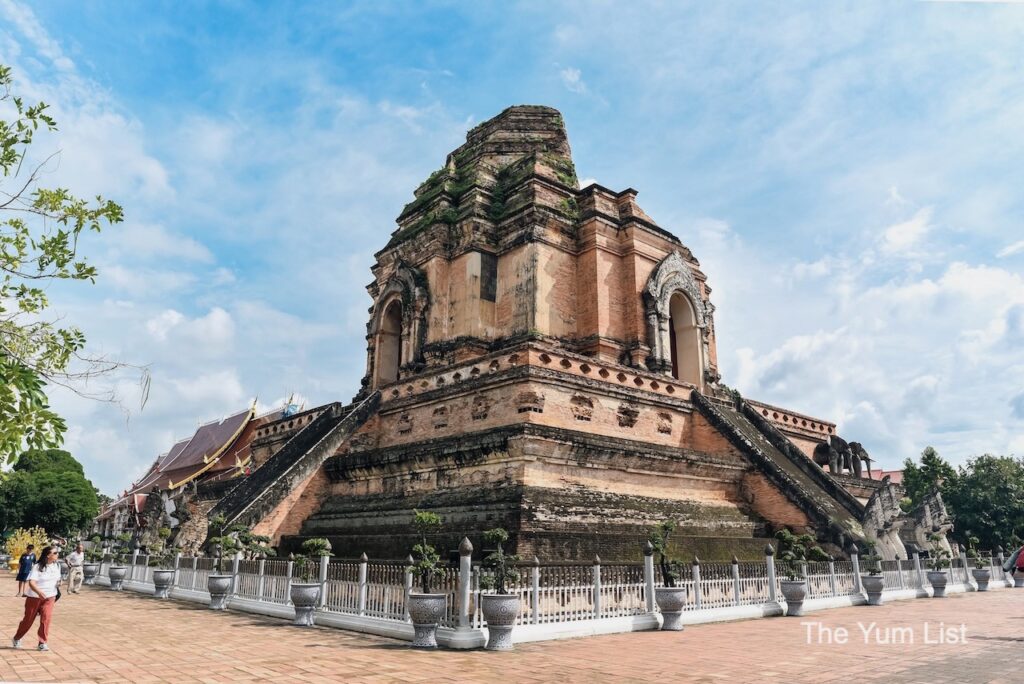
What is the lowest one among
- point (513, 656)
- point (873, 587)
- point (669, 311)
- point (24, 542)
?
point (513, 656)

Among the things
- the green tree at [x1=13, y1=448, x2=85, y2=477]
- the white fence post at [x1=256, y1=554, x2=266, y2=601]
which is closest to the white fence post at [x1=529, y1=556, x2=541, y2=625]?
the white fence post at [x1=256, y1=554, x2=266, y2=601]

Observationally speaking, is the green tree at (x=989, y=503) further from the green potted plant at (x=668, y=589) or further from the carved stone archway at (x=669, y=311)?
the green potted plant at (x=668, y=589)

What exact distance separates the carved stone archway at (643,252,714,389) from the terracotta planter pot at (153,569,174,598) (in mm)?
13205

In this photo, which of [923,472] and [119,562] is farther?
[923,472]

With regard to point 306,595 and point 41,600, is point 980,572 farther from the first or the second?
point 41,600

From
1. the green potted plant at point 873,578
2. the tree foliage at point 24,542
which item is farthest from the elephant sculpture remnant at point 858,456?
the tree foliage at point 24,542

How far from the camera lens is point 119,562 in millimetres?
19375

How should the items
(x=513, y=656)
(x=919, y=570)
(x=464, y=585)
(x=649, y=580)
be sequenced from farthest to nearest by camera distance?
(x=919, y=570)
(x=649, y=580)
(x=464, y=585)
(x=513, y=656)

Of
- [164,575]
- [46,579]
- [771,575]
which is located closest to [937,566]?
[771,575]

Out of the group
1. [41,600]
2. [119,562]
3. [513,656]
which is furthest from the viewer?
[119,562]

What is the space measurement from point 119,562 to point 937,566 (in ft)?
70.4

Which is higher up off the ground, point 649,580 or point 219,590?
point 649,580

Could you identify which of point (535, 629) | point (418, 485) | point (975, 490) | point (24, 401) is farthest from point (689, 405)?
point (975, 490)

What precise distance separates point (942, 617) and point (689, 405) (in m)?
7.59
